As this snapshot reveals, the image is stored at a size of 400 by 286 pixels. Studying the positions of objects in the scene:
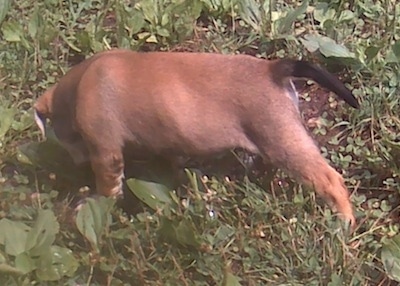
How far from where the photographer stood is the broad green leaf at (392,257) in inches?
123

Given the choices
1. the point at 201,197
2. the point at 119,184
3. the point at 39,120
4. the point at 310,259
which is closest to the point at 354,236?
the point at 310,259

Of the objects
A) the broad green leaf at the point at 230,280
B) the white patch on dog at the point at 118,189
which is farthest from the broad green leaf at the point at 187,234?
the white patch on dog at the point at 118,189

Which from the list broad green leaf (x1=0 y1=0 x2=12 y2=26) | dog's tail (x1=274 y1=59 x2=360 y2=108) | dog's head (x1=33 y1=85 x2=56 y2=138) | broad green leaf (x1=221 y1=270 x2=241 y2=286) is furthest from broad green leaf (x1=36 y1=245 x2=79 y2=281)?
broad green leaf (x1=0 y1=0 x2=12 y2=26)

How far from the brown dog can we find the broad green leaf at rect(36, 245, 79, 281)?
0.38m

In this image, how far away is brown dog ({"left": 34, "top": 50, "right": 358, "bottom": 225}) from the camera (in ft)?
10.6

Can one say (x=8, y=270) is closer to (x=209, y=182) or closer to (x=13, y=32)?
(x=209, y=182)

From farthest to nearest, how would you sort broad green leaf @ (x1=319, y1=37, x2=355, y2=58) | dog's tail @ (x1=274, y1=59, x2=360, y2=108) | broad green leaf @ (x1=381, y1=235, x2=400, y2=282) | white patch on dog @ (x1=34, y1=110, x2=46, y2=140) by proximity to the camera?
broad green leaf @ (x1=319, y1=37, x2=355, y2=58), white patch on dog @ (x1=34, y1=110, x2=46, y2=140), dog's tail @ (x1=274, y1=59, x2=360, y2=108), broad green leaf @ (x1=381, y1=235, x2=400, y2=282)

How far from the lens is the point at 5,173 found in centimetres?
366

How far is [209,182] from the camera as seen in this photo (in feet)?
11.4

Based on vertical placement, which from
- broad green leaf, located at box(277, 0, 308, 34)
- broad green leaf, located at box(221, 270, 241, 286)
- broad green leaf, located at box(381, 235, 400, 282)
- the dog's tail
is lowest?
broad green leaf, located at box(381, 235, 400, 282)

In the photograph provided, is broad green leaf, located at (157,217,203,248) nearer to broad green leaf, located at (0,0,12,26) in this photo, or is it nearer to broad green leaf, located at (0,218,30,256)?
broad green leaf, located at (0,218,30,256)

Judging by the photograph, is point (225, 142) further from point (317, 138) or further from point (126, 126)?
point (317, 138)

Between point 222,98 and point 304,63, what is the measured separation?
28cm

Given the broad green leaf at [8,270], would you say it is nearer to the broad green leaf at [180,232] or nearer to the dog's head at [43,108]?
the broad green leaf at [180,232]
